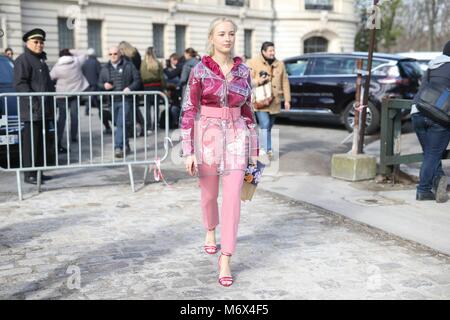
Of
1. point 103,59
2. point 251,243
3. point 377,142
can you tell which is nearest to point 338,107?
point 377,142

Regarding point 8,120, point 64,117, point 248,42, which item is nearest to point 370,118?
point 64,117

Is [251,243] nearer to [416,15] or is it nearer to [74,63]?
[74,63]

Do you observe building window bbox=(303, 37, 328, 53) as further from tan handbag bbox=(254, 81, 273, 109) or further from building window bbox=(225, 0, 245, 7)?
tan handbag bbox=(254, 81, 273, 109)

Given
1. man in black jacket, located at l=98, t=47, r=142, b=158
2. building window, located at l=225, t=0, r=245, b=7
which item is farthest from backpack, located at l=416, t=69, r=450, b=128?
building window, located at l=225, t=0, r=245, b=7

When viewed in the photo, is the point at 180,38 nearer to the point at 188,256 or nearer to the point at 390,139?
the point at 390,139

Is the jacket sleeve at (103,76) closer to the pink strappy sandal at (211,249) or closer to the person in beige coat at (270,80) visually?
the person in beige coat at (270,80)

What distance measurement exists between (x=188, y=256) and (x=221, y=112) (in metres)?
1.24

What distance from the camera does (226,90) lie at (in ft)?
13.4

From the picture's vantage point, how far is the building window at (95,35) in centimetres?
3464

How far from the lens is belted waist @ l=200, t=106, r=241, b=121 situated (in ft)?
13.5

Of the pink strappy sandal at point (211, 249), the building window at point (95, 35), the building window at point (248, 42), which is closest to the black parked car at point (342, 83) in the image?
the pink strappy sandal at point (211, 249)

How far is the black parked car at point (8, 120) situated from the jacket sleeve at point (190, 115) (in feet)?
11.1

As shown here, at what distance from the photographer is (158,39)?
38125mm
